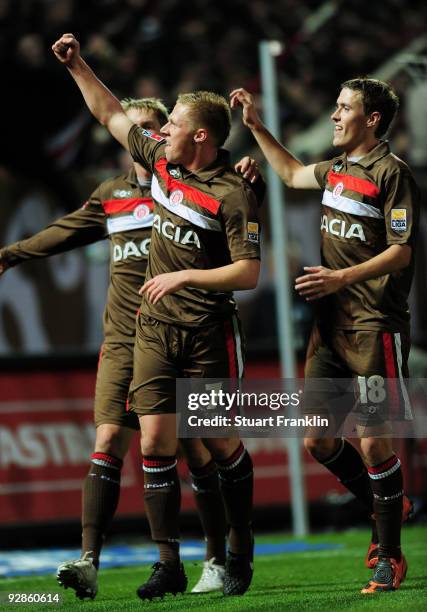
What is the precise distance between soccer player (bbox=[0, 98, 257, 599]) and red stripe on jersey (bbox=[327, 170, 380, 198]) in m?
1.10

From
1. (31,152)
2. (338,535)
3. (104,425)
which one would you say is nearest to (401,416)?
(104,425)

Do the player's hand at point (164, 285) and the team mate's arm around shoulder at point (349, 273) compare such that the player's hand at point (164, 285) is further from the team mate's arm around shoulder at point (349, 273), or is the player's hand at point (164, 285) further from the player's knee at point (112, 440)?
the player's knee at point (112, 440)

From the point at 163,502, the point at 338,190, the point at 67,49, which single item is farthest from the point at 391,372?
the point at 67,49

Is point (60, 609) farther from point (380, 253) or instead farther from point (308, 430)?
point (380, 253)

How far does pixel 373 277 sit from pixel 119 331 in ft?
5.16

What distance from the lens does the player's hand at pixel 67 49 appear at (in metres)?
5.96

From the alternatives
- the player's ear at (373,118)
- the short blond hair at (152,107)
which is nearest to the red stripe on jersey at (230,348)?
the player's ear at (373,118)

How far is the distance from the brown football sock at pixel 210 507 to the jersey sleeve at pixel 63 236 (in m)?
1.41

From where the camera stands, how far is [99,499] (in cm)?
620

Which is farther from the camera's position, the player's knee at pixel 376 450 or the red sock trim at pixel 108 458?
the red sock trim at pixel 108 458

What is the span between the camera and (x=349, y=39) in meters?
16.4

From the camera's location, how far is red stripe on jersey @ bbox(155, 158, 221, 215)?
564cm

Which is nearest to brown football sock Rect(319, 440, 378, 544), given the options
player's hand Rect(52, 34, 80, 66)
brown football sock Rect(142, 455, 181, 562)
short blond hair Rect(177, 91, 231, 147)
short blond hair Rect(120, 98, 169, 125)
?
brown football sock Rect(142, 455, 181, 562)

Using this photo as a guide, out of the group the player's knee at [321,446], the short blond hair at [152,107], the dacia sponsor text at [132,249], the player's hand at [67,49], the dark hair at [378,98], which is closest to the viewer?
the dark hair at [378,98]
